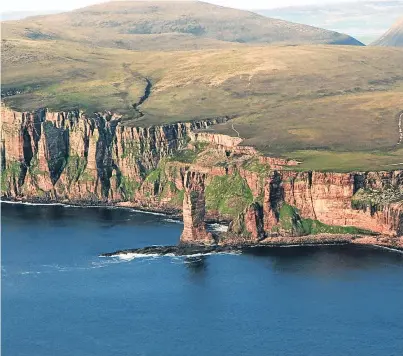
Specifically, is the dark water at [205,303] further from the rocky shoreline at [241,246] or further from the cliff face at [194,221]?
the cliff face at [194,221]

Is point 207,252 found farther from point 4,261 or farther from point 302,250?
point 4,261

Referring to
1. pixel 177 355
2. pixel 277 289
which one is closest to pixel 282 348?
pixel 177 355

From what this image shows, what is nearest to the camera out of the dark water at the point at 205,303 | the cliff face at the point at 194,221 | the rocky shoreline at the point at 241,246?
the dark water at the point at 205,303

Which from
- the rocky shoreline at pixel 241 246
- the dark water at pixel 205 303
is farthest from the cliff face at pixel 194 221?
the dark water at pixel 205 303

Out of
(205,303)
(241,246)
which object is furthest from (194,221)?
(205,303)

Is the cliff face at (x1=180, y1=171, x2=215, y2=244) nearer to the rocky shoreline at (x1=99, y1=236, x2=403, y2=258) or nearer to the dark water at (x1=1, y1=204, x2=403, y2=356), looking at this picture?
the rocky shoreline at (x1=99, y1=236, x2=403, y2=258)

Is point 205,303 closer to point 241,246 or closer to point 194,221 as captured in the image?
point 194,221

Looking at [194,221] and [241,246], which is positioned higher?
[194,221]

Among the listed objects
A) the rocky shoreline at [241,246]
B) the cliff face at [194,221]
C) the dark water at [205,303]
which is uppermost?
the cliff face at [194,221]
